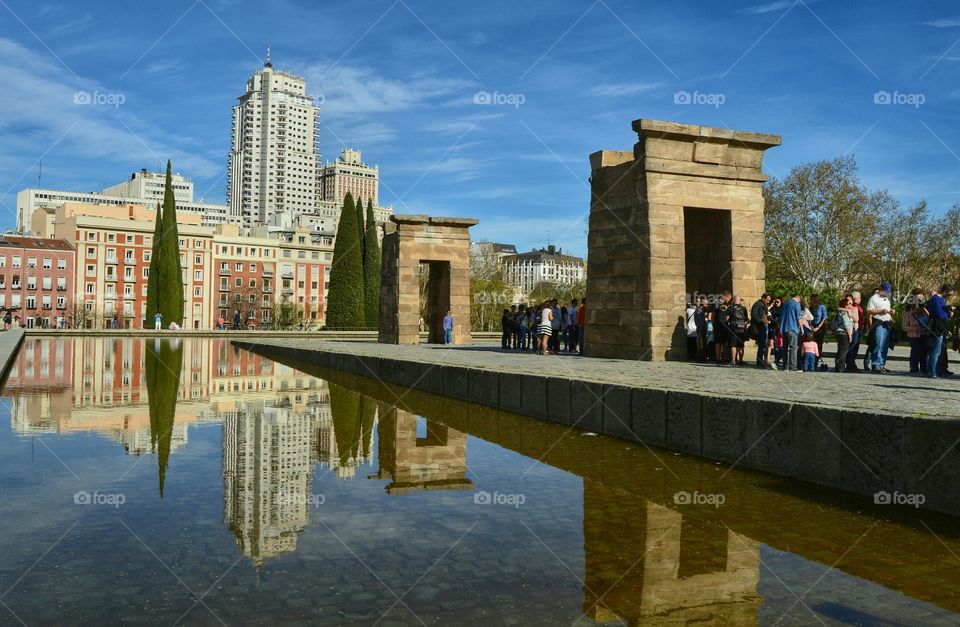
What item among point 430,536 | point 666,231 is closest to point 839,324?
point 666,231

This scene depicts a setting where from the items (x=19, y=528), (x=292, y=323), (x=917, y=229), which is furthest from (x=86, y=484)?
(x=292, y=323)

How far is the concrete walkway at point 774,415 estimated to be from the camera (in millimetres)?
6469

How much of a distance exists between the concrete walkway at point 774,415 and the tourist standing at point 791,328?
0.83 metres

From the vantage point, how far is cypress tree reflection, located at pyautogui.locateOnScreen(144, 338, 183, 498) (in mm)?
8768

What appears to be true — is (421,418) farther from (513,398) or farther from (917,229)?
(917,229)

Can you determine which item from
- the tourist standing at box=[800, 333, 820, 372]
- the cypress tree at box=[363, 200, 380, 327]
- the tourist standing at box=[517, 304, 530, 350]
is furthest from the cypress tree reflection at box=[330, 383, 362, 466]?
the cypress tree at box=[363, 200, 380, 327]

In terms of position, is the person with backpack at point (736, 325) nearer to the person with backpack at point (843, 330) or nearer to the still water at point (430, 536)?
the person with backpack at point (843, 330)

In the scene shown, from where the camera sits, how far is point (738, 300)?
57.6ft

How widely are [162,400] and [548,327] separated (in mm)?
11488

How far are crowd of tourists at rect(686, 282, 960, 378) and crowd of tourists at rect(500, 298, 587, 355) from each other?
5569 mm

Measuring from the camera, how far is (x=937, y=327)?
14.3 meters

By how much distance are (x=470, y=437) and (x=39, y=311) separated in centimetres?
10208

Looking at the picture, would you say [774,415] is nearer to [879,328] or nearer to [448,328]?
[879,328]

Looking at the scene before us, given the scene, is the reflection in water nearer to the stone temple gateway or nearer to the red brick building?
the stone temple gateway
